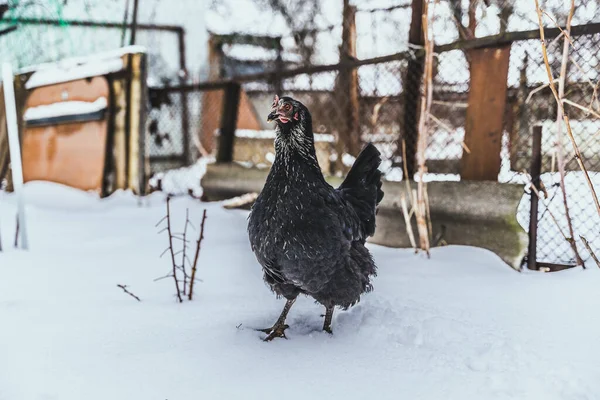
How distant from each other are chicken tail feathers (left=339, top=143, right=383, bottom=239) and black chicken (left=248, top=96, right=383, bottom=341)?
10.8 inches

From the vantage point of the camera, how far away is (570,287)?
2629mm

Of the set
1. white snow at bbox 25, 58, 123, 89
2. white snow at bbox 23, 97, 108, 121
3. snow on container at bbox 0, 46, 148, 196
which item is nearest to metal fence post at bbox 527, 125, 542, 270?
snow on container at bbox 0, 46, 148, 196

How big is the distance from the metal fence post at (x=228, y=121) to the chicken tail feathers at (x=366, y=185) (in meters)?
3.16

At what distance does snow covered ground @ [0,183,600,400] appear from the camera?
1771 millimetres

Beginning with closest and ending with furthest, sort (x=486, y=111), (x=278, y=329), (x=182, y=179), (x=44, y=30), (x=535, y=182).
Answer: (x=278, y=329) < (x=535, y=182) < (x=486, y=111) < (x=44, y=30) < (x=182, y=179)

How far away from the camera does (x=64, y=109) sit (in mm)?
5980

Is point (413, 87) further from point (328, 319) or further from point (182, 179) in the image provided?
point (182, 179)

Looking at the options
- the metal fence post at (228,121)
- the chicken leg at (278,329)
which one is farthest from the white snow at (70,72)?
the chicken leg at (278,329)

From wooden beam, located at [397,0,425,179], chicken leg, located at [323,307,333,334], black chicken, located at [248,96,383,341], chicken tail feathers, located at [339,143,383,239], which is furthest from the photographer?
wooden beam, located at [397,0,425,179]

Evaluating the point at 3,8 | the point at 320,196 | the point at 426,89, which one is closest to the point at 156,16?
the point at 3,8

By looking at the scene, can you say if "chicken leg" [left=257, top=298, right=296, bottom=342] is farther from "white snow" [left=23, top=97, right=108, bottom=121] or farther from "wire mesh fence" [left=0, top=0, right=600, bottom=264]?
"white snow" [left=23, top=97, right=108, bottom=121]

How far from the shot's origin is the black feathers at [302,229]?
7.20ft

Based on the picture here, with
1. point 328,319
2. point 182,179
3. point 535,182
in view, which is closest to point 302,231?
point 328,319

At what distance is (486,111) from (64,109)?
501cm
